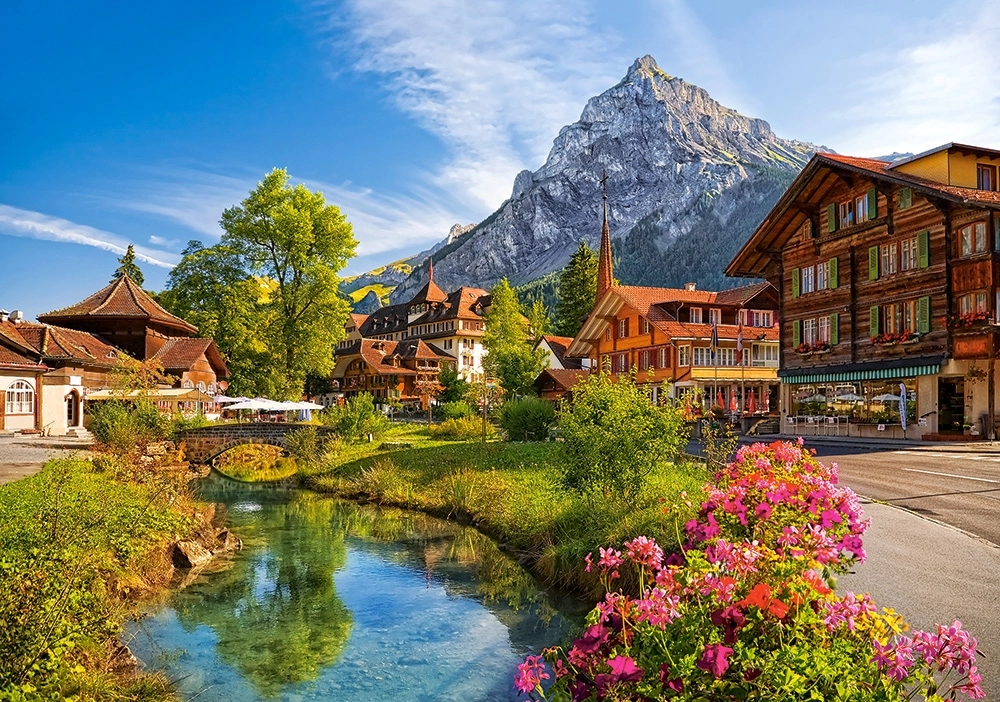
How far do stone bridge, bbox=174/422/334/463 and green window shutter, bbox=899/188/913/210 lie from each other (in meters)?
27.8

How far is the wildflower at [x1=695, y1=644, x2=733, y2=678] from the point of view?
382 cm

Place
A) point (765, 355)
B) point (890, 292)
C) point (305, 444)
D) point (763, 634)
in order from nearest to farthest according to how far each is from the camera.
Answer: point (763, 634), point (890, 292), point (305, 444), point (765, 355)

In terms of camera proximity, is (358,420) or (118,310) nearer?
(358,420)

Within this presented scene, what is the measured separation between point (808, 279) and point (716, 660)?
39.5 metres

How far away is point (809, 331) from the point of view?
3997cm

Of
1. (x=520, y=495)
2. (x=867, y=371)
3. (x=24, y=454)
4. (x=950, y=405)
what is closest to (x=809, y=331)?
(x=867, y=371)

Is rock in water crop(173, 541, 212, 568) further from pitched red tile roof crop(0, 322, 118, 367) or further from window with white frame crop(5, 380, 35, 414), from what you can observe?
pitched red tile roof crop(0, 322, 118, 367)

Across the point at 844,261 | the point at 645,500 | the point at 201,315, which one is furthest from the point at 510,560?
the point at 201,315

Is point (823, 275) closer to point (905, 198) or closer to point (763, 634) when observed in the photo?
point (905, 198)

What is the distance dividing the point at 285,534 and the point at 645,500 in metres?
11.2

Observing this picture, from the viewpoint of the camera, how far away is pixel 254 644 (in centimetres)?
1210

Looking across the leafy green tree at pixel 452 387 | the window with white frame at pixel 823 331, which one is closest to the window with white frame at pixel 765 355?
the window with white frame at pixel 823 331

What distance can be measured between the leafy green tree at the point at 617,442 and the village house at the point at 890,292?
20.8 metres

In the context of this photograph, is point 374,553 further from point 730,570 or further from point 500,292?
point 500,292
